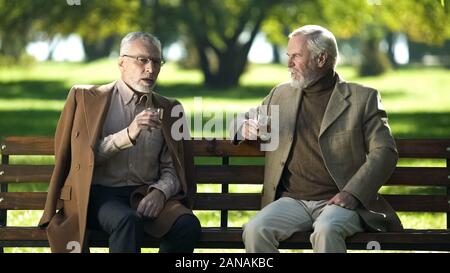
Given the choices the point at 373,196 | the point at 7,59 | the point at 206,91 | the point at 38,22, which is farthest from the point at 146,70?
the point at 7,59

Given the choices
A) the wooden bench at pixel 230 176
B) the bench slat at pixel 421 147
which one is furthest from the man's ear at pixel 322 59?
the bench slat at pixel 421 147

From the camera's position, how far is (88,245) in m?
5.79

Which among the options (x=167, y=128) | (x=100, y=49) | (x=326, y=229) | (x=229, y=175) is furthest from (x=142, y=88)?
(x=100, y=49)

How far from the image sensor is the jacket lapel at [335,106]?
5848 millimetres

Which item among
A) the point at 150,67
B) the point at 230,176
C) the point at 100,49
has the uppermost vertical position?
the point at 150,67

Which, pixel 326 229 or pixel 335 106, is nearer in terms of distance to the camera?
pixel 326 229

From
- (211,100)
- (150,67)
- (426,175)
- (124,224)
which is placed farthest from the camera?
(211,100)

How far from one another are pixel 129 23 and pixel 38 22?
3033mm

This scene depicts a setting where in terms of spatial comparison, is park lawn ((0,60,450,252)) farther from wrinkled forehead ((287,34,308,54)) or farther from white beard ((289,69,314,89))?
wrinkled forehead ((287,34,308,54))

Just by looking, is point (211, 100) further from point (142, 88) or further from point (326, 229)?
point (326, 229)

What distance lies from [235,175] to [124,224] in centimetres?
119

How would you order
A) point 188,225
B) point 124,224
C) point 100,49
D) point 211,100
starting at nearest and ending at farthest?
point 124,224 → point 188,225 → point 211,100 → point 100,49

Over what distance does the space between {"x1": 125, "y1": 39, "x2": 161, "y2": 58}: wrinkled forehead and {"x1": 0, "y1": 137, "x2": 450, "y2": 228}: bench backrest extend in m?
0.84

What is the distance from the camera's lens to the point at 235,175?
256 inches
